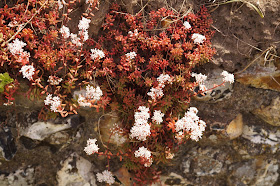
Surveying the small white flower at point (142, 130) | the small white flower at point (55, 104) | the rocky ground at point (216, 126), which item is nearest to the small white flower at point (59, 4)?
the rocky ground at point (216, 126)

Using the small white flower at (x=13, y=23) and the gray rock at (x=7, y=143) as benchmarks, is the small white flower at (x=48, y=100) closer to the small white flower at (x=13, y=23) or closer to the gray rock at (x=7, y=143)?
the gray rock at (x=7, y=143)

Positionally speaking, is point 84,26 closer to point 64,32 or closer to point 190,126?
point 64,32

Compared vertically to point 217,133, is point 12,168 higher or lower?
lower

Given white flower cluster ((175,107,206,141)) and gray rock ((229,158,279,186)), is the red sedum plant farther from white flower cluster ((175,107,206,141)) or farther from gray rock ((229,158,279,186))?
gray rock ((229,158,279,186))

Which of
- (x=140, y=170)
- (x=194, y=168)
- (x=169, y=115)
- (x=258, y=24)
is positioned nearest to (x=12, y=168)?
(x=140, y=170)

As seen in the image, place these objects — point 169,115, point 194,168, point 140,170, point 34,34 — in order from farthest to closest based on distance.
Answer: point 194,168 < point 140,170 < point 169,115 < point 34,34

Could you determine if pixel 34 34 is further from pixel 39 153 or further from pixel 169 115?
pixel 169 115
